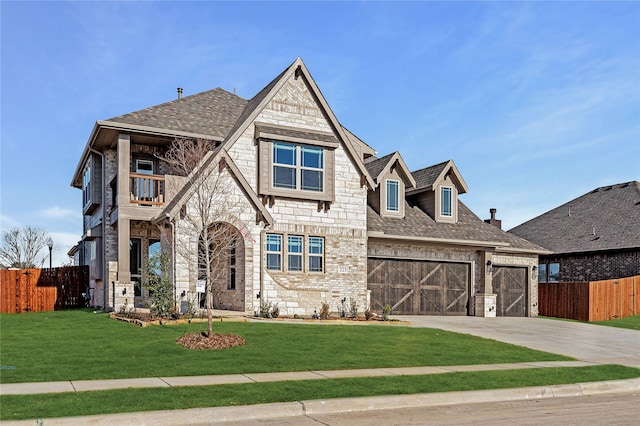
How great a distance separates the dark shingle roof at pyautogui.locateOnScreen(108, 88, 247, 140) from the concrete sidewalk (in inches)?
549

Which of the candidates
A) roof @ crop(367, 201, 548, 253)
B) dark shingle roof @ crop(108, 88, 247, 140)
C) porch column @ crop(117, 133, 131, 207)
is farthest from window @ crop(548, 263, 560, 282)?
porch column @ crop(117, 133, 131, 207)

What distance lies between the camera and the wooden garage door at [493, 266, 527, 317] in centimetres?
3112

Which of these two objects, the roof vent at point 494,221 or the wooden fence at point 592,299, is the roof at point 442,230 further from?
the roof vent at point 494,221

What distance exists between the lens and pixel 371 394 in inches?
420

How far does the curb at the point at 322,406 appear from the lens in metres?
8.60

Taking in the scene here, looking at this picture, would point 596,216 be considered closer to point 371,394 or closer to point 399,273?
point 399,273

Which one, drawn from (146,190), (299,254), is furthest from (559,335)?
(146,190)

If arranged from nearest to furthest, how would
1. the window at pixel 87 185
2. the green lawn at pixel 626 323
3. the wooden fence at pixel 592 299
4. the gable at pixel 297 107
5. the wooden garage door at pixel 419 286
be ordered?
1. the gable at pixel 297 107
2. the wooden garage door at pixel 419 286
3. the green lawn at pixel 626 323
4. the window at pixel 87 185
5. the wooden fence at pixel 592 299

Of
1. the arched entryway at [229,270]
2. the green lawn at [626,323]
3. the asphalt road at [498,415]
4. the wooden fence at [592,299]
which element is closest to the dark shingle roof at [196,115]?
the arched entryway at [229,270]

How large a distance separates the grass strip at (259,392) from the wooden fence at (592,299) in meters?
18.4

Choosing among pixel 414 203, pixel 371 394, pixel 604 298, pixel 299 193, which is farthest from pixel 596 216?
pixel 371 394

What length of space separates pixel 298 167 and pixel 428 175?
8.53 m

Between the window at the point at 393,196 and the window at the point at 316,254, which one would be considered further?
the window at the point at 393,196

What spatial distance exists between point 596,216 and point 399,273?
1939 cm
